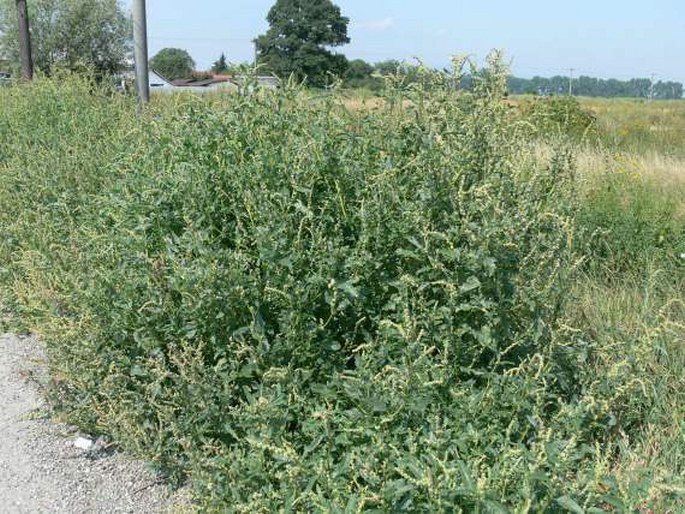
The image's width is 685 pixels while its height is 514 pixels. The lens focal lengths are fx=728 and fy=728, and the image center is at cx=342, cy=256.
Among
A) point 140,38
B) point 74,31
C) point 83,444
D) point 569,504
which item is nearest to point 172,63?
point 74,31

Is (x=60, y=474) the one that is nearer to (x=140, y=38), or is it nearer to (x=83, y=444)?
(x=83, y=444)

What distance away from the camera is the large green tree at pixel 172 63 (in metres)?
80.1

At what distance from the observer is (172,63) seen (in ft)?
274

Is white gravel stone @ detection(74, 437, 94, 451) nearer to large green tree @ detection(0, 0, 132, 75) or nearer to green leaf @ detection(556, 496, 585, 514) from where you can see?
green leaf @ detection(556, 496, 585, 514)

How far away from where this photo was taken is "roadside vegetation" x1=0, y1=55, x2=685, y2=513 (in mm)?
2541

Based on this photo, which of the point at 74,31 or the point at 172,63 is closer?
the point at 74,31

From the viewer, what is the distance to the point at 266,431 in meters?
2.65

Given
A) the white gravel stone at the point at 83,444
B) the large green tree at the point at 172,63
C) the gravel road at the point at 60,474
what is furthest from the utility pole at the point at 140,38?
the large green tree at the point at 172,63

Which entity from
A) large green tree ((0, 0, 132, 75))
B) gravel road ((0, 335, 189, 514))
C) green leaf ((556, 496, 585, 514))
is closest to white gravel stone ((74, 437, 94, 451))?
gravel road ((0, 335, 189, 514))

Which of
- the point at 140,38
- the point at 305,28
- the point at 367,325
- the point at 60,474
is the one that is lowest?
the point at 60,474

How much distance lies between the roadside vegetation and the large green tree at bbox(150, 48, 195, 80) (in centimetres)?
7769

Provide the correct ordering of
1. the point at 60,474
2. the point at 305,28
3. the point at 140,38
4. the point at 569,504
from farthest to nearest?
the point at 305,28 → the point at 140,38 → the point at 60,474 → the point at 569,504

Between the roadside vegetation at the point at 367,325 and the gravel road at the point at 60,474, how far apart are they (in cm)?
14

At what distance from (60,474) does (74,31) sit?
40.2m
